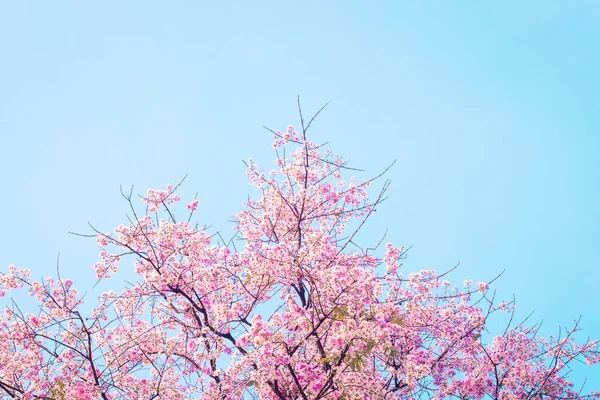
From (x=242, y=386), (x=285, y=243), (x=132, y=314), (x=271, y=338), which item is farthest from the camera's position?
(x=132, y=314)

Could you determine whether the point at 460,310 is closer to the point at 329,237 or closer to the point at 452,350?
the point at 452,350

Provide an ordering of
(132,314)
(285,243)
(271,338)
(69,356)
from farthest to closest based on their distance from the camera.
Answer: (132,314) < (69,356) < (285,243) < (271,338)

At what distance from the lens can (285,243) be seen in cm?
774

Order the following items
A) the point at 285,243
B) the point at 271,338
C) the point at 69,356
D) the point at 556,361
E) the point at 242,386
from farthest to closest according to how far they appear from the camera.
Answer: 1. the point at 556,361
2. the point at 69,356
3. the point at 285,243
4. the point at 242,386
5. the point at 271,338

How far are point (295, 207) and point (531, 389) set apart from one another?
4.96 metres

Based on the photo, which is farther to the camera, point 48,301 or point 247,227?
point 247,227

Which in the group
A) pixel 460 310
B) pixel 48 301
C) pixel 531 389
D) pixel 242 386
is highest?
pixel 460 310

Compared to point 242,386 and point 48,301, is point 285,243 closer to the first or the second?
point 242,386

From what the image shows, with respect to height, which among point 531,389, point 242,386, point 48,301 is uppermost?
point 531,389

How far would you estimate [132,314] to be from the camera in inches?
348

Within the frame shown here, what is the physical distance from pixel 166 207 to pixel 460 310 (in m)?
4.98

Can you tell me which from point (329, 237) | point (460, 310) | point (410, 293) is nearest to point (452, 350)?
point (460, 310)

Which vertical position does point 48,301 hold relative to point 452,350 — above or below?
below

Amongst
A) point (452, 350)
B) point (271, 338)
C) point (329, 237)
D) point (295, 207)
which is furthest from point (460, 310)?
point (271, 338)
